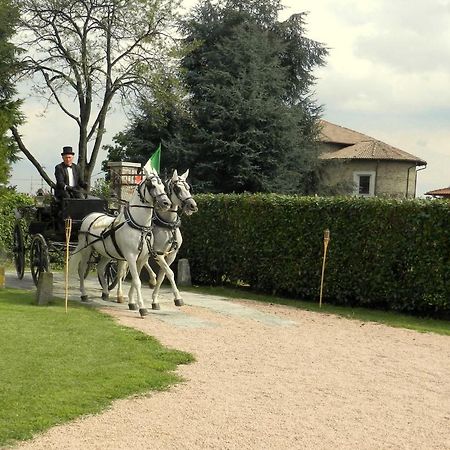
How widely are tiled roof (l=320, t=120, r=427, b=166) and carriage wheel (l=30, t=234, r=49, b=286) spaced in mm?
30136

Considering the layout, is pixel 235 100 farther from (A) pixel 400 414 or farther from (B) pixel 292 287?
(A) pixel 400 414

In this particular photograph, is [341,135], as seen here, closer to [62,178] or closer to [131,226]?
[62,178]

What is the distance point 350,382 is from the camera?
328 inches

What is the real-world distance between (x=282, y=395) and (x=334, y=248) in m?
9.02

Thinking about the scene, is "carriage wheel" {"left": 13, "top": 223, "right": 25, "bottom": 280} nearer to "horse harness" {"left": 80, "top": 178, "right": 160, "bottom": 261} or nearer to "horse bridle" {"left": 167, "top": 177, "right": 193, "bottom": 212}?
"horse harness" {"left": 80, "top": 178, "right": 160, "bottom": 261}

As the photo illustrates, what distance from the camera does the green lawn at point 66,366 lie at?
635 cm

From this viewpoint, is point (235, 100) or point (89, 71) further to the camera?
point (235, 100)

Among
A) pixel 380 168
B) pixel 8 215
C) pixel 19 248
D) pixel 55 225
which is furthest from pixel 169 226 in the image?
pixel 380 168

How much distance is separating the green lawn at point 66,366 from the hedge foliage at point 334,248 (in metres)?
6.52

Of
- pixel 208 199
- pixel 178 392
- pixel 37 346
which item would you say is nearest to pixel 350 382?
pixel 178 392

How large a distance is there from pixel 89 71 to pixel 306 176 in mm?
12909

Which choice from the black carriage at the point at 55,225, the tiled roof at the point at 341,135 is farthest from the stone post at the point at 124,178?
the tiled roof at the point at 341,135

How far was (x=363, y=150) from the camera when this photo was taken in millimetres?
46438

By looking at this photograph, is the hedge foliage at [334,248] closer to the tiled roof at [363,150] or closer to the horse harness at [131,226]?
the horse harness at [131,226]
